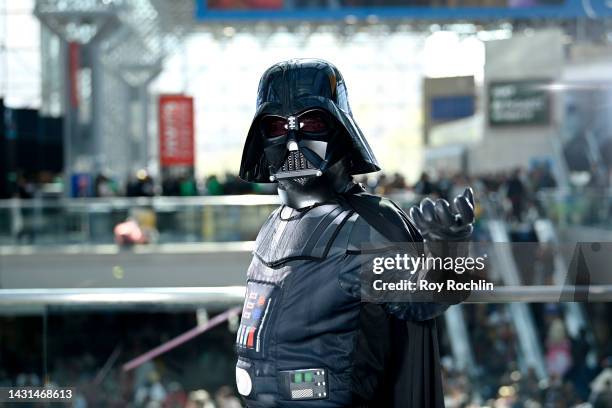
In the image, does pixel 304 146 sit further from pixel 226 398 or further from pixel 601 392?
pixel 601 392

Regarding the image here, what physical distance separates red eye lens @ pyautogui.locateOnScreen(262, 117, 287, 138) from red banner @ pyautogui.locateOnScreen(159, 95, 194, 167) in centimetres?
1717

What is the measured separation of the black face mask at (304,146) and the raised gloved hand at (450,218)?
0.90 ft

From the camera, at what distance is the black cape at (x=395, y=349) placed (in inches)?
95.7

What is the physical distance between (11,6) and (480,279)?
30.6 m

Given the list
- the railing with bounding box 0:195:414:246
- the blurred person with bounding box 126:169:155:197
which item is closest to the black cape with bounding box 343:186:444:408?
the railing with bounding box 0:195:414:246

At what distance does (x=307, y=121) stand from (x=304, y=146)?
0.21 ft

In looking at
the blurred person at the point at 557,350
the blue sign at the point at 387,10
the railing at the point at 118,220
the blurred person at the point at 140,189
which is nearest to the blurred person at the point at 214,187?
the blurred person at the point at 140,189

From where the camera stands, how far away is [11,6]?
101 feet

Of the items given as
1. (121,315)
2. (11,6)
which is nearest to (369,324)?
(121,315)

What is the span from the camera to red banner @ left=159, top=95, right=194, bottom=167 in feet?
64.4

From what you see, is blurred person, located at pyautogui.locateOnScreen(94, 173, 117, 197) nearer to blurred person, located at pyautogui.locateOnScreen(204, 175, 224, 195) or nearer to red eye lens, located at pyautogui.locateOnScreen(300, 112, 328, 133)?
blurred person, located at pyautogui.locateOnScreen(204, 175, 224, 195)

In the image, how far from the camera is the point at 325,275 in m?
2.42

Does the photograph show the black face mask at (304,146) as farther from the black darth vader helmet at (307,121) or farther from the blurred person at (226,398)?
the blurred person at (226,398)

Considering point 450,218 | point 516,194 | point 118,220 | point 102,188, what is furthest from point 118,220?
point 450,218
